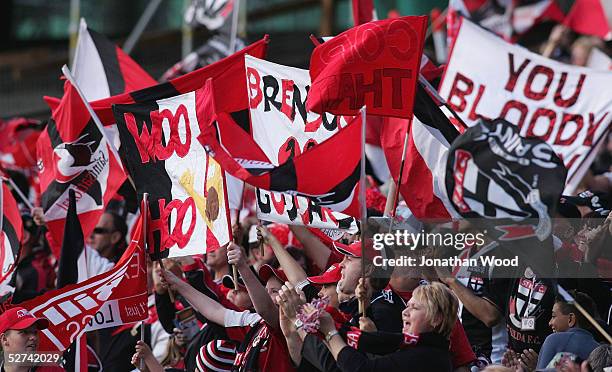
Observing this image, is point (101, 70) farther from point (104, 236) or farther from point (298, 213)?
point (298, 213)

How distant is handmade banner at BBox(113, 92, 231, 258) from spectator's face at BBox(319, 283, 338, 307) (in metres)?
0.60

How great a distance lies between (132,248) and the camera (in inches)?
295

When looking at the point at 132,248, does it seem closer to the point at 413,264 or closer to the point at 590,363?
the point at 413,264

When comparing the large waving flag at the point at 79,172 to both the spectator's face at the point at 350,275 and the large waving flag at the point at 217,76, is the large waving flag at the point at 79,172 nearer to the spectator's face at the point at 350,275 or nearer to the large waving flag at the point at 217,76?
the large waving flag at the point at 217,76

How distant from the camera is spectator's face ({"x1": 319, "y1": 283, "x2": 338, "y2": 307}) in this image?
22.1 feet

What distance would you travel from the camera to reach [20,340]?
7.28 meters

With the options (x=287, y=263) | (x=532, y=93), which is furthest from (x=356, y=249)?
(x=532, y=93)

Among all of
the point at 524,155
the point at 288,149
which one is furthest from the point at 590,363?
the point at 288,149

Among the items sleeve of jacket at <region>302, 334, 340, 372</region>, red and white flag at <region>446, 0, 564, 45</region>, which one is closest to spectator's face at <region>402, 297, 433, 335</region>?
sleeve of jacket at <region>302, 334, 340, 372</region>

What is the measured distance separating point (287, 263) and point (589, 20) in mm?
5554

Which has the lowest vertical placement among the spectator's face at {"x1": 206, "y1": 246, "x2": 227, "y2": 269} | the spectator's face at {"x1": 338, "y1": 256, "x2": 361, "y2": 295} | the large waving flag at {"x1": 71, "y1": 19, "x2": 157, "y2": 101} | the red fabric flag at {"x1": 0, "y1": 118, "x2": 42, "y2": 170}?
the red fabric flag at {"x1": 0, "y1": 118, "x2": 42, "y2": 170}

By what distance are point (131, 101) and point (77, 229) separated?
848mm

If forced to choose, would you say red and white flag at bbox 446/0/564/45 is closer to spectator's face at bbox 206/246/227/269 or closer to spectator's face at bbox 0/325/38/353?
spectator's face at bbox 206/246/227/269

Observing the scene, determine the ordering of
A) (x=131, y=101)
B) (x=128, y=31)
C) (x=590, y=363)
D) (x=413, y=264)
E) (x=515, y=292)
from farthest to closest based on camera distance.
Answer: (x=128, y=31)
(x=131, y=101)
(x=515, y=292)
(x=413, y=264)
(x=590, y=363)
